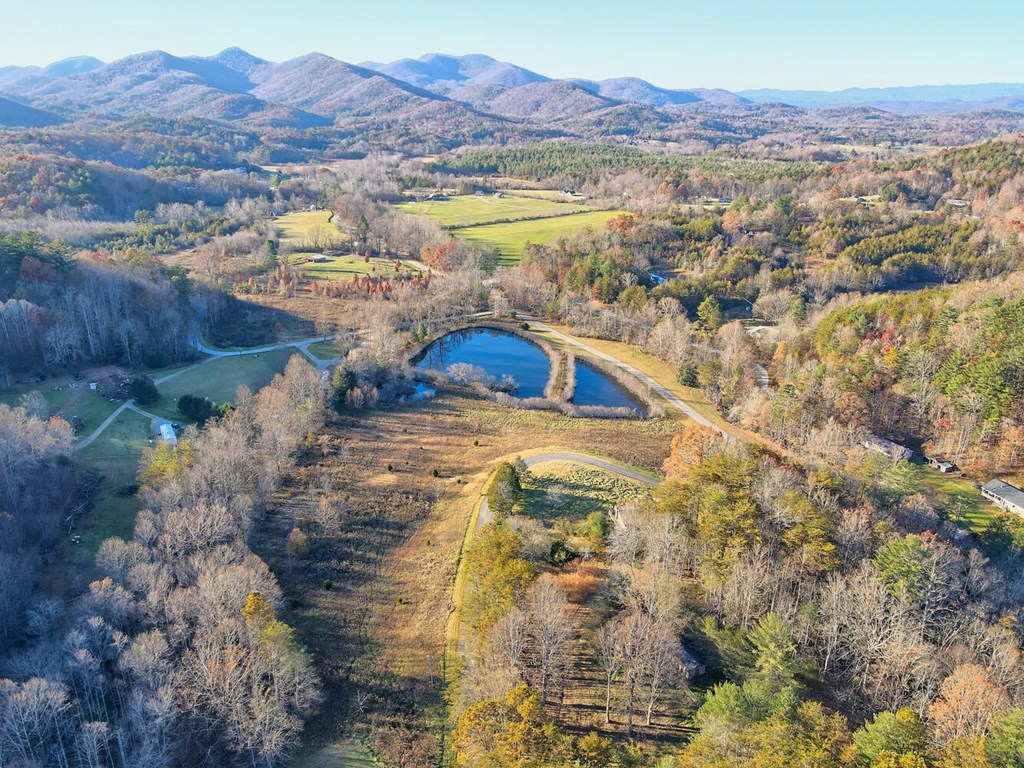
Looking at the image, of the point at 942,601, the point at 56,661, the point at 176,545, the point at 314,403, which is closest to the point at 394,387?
the point at 314,403

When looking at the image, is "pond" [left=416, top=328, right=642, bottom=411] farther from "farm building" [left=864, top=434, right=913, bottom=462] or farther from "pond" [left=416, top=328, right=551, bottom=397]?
"farm building" [left=864, top=434, right=913, bottom=462]

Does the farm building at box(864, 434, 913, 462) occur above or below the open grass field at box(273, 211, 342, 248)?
below

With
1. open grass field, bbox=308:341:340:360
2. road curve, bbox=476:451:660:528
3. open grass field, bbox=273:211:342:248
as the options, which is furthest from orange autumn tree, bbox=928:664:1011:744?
open grass field, bbox=273:211:342:248

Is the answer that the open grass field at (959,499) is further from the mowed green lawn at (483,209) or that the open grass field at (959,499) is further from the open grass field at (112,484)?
the mowed green lawn at (483,209)

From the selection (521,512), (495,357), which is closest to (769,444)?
(521,512)

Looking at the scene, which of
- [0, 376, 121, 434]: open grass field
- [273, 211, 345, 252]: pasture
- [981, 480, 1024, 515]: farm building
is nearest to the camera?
[981, 480, 1024, 515]: farm building

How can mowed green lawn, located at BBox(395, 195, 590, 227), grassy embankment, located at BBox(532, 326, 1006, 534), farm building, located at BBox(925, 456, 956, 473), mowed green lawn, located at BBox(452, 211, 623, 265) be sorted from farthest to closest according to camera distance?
mowed green lawn, located at BBox(395, 195, 590, 227) → mowed green lawn, located at BBox(452, 211, 623, 265) → farm building, located at BBox(925, 456, 956, 473) → grassy embankment, located at BBox(532, 326, 1006, 534)

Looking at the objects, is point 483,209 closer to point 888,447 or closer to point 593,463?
point 593,463

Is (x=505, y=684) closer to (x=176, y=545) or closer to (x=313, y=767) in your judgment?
(x=313, y=767)

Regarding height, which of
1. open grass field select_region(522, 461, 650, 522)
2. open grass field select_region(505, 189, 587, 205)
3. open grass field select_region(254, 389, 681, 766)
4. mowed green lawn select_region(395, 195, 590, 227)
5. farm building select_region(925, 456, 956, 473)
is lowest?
open grass field select_region(254, 389, 681, 766)
